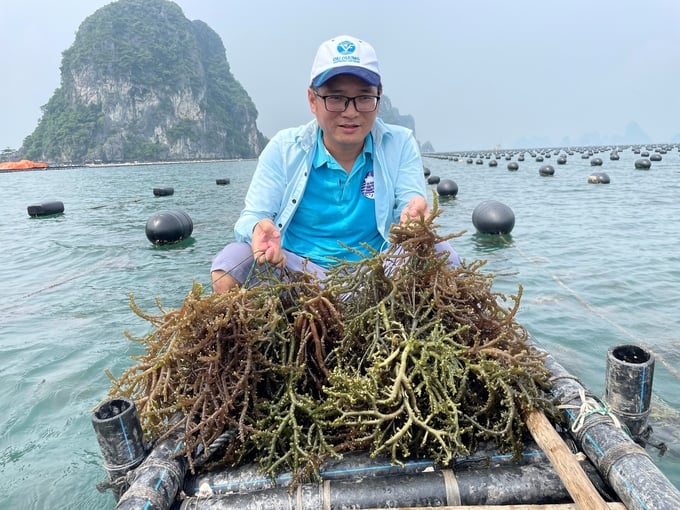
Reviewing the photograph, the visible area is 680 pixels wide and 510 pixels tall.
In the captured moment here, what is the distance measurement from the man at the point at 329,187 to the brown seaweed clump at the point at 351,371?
2.37 ft

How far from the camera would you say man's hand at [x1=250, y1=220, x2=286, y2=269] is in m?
3.05

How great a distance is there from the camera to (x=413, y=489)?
2.08m

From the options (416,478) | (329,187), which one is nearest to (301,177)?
(329,187)

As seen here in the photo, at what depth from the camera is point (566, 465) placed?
6.32 ft

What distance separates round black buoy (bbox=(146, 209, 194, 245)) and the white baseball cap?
1005 centimetres

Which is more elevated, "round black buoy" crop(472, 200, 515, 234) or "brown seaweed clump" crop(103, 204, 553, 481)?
"brown seaweed clump" crop(103, 204, 553, 481)

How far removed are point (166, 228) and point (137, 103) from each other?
134 m

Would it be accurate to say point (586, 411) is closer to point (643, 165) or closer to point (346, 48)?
point (346, 48)

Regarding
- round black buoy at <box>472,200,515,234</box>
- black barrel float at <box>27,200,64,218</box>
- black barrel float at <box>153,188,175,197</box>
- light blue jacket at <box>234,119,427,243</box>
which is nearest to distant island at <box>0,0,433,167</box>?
black barrel float at <box>153,188,175,197</box>

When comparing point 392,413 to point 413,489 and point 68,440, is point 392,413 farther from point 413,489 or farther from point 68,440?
point 68,440

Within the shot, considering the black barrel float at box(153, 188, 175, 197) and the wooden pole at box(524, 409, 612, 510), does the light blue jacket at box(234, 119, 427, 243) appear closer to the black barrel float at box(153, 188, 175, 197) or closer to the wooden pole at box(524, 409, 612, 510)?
the wooden pole at box(524, 409, 612, 510)

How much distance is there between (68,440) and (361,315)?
10.1ft

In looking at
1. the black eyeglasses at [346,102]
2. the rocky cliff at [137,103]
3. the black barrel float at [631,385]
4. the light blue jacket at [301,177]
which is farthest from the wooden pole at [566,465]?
the rocky cliff at [137,103]

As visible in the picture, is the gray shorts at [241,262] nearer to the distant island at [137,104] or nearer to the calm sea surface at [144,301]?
the calm sea surface at [144,301]
